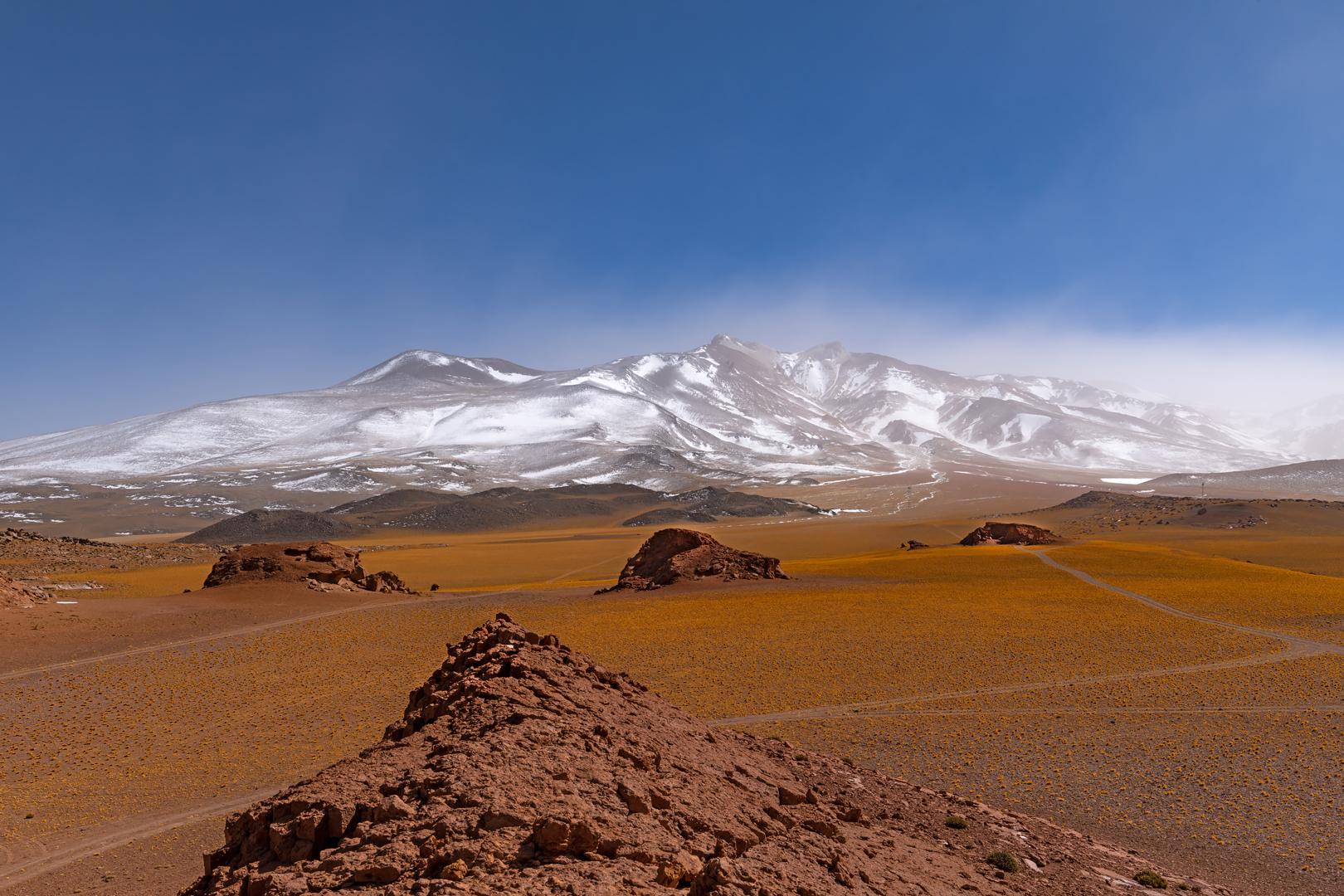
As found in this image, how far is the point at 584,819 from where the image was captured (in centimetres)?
585

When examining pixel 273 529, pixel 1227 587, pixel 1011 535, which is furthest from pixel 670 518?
pixel 1227 587

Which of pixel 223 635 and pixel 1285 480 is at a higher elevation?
pixel 1285 480

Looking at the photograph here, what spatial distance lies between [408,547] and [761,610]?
5415 centimetres

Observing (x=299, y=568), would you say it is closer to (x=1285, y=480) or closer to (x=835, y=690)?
(x=835, y=690)

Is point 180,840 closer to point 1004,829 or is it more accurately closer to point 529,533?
point 1004,829

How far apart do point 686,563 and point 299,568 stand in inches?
659

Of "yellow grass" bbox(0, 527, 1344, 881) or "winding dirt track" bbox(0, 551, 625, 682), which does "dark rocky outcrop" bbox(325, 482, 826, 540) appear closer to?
"winding dirt track" bbox(0, 551, 625, 682)

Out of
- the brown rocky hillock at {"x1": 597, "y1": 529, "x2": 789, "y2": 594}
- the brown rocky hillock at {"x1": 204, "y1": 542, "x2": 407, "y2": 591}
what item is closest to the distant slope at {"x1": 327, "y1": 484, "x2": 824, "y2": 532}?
the brown rocky hillock at {"x1": 597, "y1": 529, "x2": 789, "y2": 594}

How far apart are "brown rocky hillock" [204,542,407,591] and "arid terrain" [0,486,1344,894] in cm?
172

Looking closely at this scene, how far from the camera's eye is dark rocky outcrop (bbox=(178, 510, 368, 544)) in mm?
88250

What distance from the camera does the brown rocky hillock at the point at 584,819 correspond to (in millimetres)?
5402

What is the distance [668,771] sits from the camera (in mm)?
7676

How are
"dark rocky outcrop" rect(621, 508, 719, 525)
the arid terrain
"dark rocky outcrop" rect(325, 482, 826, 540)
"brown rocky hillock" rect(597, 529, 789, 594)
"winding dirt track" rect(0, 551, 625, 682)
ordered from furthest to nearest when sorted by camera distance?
"dark rocky outcrop" rect(325, 482, 826, 540)
"dark rocky outcrop" rect(621, 508, 719, 525)
"brown rocky hillock" rect(597, 529, 789, 594)
"winding dirt track" rect(0, 551, 625, 682)
the arid terrain

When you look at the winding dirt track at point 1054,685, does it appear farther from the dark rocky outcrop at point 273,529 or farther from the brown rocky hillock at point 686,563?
the dark rocky outcrop at point 273,529
